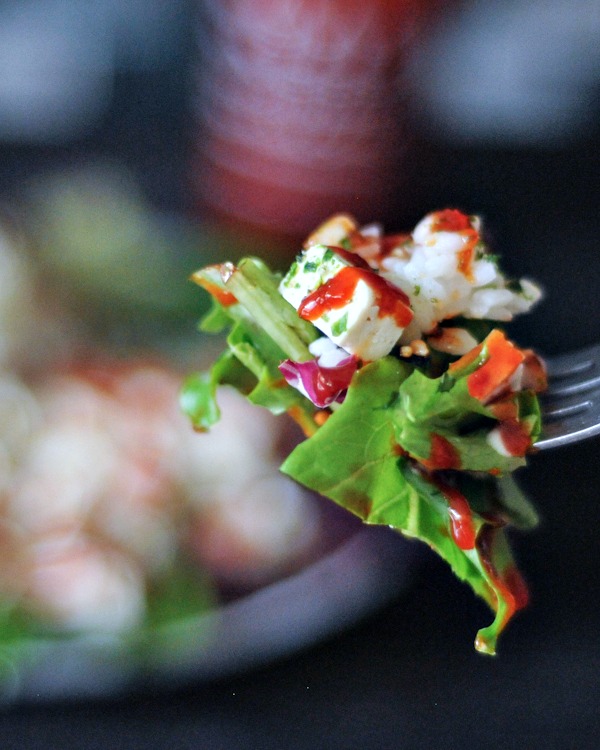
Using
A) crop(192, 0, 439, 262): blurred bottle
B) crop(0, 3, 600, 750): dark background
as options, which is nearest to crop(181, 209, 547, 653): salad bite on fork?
crop(0, 3, 600, 750): dark background

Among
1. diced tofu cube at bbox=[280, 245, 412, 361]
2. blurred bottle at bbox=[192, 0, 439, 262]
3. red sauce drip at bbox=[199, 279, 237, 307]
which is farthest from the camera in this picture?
blurred bottle at bbox=[192, 0, 439, 262]

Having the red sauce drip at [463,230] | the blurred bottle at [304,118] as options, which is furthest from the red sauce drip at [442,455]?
the blurred bottle at [304,118]

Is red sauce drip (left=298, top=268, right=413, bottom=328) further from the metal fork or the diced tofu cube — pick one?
the metal fork

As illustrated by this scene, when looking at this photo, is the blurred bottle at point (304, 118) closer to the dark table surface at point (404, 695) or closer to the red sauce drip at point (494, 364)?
the dark table surface at point (404, 695)

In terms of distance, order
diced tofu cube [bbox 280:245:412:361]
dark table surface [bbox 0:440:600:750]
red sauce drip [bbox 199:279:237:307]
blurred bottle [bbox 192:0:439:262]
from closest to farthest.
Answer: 1. diced tofu cube [bbox 280:245:412:361]
2. red sauce drip [bbox 199:279:237:307]
3. dark table surface [bbox 0:440:600:750]
4. blurred bottle [bbox 192:0:439:262]

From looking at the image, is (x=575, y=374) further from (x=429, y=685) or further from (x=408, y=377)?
(x=429, y=685)

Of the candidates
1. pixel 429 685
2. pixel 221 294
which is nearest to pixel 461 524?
pixel 221 294

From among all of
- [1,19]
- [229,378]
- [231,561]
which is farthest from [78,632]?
[1,19]
